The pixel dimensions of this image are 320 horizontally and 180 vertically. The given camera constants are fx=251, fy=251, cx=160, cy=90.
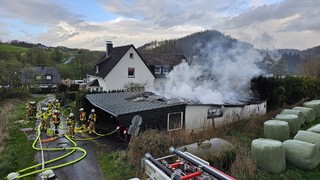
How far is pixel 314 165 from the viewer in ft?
30.8

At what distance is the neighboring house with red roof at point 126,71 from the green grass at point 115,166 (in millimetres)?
18366

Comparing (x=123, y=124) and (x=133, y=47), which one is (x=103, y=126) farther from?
(x=133, y=47)

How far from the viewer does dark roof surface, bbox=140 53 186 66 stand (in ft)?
116

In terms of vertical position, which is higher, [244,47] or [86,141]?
[244,47]

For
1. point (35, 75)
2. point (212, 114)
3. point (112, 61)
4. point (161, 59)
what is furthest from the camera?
point (35, 75)

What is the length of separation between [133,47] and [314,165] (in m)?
25.4

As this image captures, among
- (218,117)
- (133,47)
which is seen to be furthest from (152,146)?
(133,47)

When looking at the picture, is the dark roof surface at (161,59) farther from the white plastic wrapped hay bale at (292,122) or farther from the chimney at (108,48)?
the white plastic wrapped hay bale at (292,122)

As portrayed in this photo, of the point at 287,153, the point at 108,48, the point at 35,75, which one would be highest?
the point at 108,48

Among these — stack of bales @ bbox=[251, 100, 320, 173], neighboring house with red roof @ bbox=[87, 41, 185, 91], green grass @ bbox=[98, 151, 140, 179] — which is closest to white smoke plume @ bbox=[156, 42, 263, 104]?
neighboring house with red roof @ bbox=[87, 41, 185, 91]

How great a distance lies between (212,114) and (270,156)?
25.0 feet

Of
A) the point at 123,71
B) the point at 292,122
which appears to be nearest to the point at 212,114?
the point at 292,122

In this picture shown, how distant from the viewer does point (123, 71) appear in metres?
31.5

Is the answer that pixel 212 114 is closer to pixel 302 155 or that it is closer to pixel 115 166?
pixel 302 155
